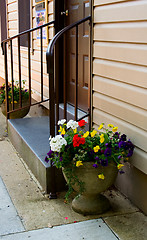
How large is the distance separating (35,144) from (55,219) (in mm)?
1201

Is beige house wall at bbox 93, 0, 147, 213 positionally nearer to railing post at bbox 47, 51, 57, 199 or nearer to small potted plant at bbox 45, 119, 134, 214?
small potted plant at bbox 45, 119, 134, 214

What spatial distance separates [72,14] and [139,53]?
205 cm

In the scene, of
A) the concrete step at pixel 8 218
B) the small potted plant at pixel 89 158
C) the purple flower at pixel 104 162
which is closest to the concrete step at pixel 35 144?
the concrete step at pixel 8 218

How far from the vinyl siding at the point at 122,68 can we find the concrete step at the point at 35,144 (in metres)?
0.65

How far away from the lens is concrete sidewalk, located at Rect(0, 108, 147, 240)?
107 inches

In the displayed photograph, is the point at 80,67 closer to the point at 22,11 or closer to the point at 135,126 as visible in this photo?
the point at 135,126

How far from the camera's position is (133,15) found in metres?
2.87

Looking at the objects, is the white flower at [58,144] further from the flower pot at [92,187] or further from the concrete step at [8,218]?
the concrete step at [8,218]

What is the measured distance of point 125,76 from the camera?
3037mm

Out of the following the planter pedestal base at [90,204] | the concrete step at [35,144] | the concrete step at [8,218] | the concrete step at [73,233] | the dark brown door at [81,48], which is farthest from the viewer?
the dark brown door at [81,48]

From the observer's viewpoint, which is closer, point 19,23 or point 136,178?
point 136,178

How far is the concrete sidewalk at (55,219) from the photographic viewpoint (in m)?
2.72

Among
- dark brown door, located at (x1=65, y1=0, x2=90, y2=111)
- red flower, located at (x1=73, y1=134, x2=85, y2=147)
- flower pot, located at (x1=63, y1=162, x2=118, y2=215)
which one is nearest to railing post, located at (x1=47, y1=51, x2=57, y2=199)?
flower pot, located at (x1=63, y1=162, x2=118, y2=215)

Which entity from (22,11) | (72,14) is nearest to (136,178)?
(72,14)
